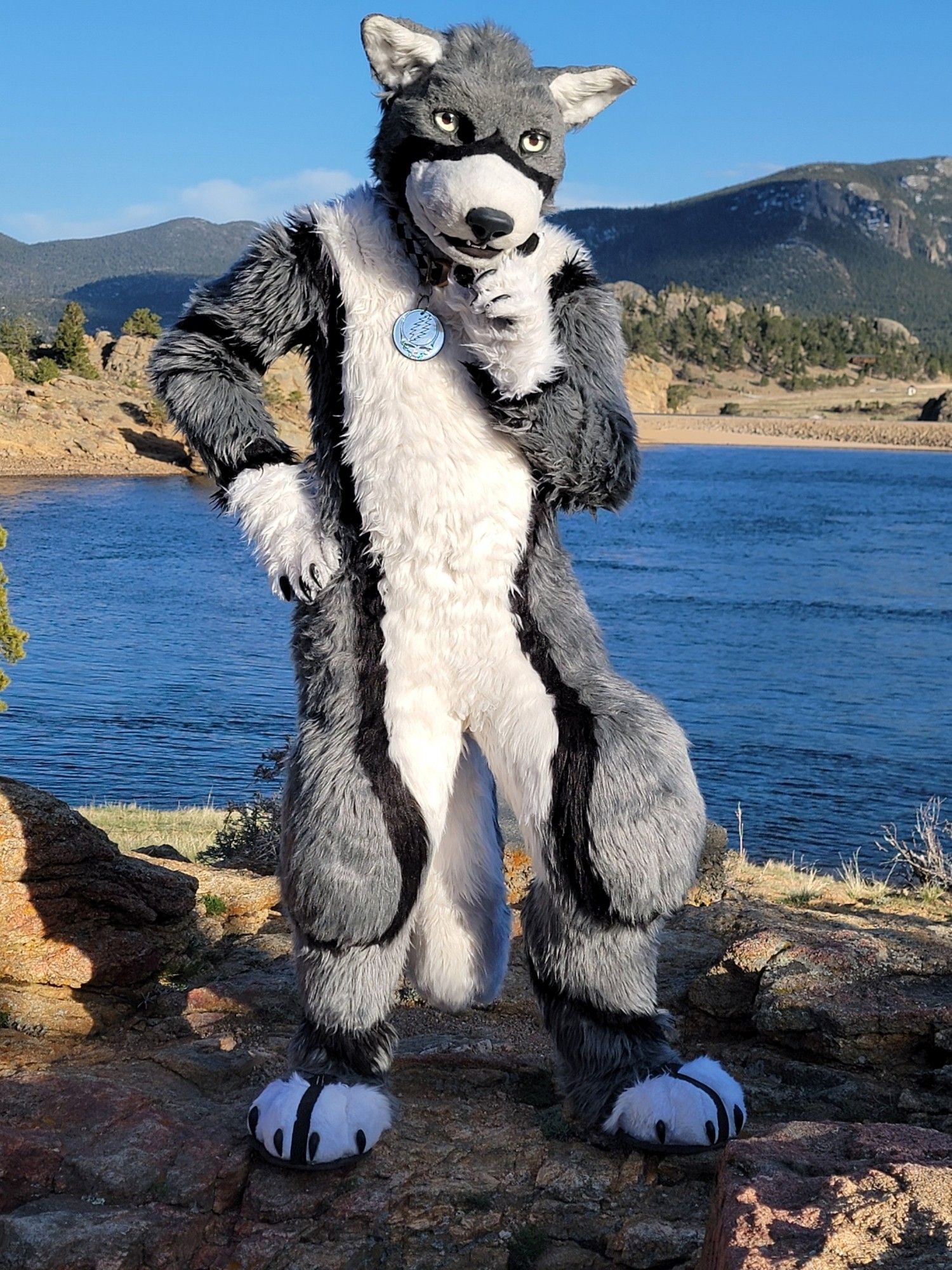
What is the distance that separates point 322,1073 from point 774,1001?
1347mm

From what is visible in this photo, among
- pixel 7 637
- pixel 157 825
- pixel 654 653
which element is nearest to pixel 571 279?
pixel 7 637

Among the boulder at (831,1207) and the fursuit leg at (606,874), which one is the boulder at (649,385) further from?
the boulder at (831,1207)

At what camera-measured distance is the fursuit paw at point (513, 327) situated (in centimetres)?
265

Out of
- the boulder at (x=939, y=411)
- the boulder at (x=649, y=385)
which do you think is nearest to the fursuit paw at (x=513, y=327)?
the boulder at (x=649, y=385)

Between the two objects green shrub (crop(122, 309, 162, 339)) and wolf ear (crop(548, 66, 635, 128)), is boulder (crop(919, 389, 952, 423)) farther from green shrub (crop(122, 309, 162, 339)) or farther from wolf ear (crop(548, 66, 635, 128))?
wolf ear (crop(548, 66, 635, 128))

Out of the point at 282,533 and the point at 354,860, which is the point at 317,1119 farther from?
the point at 282,533

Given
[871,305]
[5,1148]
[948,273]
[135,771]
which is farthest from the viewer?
[948,273]

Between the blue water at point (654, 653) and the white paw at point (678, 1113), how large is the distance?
1340 millimetres

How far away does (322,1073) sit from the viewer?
288 centimetres

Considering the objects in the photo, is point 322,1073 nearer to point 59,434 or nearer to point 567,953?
point 567,953

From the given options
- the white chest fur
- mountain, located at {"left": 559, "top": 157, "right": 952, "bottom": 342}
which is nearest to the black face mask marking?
the white chest fur

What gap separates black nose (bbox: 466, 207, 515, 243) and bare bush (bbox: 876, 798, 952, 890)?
4.31 metres

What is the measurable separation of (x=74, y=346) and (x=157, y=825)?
3448 centimetres

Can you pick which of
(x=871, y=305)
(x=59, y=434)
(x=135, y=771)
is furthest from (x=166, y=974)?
(x=871, y=305)
